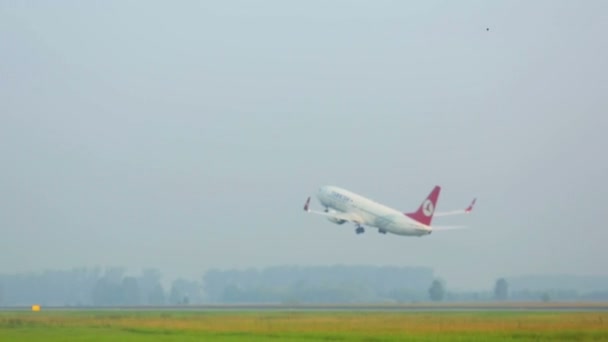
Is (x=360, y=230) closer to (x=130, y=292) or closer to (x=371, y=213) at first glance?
(x=371, y=213)

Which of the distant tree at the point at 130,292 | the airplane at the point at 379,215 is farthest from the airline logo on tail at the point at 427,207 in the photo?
the distant tree at the point at 130,292

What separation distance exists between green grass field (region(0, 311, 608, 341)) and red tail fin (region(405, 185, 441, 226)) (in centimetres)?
3381

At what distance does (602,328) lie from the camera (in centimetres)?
8681

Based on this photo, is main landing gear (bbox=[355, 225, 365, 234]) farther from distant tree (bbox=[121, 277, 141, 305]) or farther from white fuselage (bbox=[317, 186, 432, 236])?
Result: distant tree (bbox=[121, 277, 141, 305])

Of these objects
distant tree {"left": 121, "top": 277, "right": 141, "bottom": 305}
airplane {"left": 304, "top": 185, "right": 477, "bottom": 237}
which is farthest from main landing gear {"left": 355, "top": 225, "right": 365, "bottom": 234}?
distant tree {"left": 121, "top": 277, "right": 141, "bottom": 305}

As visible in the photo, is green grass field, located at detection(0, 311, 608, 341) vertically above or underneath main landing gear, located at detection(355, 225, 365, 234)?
underneath

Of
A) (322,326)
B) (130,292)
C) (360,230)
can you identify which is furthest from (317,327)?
(130,292)

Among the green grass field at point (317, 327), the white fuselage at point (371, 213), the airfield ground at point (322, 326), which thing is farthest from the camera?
the white fuselage at point (371, 213)

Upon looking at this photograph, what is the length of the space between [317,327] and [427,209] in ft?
188

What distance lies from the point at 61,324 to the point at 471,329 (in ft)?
135

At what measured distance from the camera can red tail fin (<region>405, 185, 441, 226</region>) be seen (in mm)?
148875

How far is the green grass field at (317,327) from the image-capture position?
8288 centimetres

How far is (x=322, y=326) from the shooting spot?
95.8m

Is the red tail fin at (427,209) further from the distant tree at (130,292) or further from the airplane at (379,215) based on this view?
the distant tree at (130,292)
